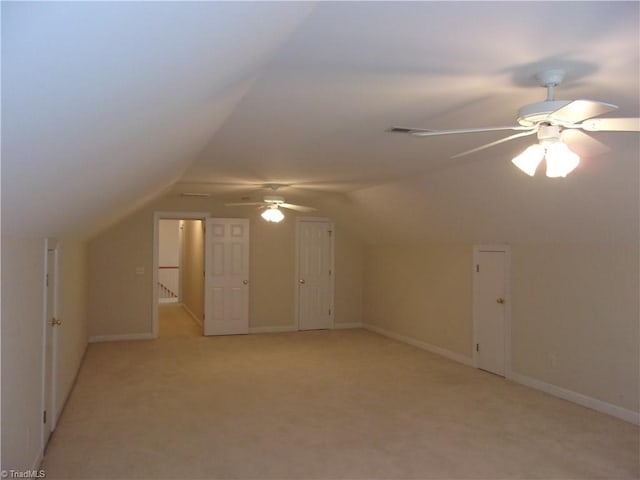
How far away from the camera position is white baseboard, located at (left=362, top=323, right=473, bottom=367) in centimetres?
679

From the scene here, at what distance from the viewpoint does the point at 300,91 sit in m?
2.86

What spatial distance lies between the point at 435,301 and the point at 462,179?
2.75 m

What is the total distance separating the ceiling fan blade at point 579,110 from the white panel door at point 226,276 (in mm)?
7001

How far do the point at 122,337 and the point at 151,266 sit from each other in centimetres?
124

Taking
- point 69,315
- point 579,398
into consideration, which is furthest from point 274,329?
point 579,398

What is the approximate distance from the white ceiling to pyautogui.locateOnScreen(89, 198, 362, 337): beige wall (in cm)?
379

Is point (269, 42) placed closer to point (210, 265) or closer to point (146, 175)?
point (146, 175)

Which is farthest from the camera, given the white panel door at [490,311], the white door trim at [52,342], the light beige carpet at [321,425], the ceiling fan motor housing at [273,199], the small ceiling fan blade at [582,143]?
the ceiling fan motor housing at [273,199]

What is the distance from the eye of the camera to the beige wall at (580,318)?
4.66m

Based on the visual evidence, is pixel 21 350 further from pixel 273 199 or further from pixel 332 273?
pixel 332 273

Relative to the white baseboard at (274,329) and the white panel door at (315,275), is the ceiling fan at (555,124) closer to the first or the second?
the white panel door at (315,275)

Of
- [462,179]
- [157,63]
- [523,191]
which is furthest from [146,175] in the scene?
[523,191]

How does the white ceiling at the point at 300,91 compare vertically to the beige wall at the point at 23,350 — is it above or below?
above

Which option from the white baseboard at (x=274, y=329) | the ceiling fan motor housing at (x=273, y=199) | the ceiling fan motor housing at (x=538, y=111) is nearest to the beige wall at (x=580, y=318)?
the ceiling fan motor housing at (x=538, y=111)
